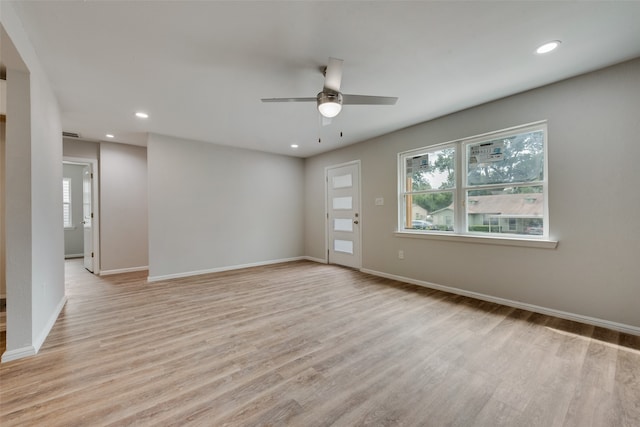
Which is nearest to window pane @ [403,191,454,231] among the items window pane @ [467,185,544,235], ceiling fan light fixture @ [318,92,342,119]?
window pane @ [467,185,544,235]

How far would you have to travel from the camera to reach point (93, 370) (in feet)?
6.00

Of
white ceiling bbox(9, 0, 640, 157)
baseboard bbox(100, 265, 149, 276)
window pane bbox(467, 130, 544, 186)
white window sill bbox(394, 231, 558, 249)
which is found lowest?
baseboard bbox(100, 265, 149, 276)

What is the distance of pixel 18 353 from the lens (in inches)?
77.1

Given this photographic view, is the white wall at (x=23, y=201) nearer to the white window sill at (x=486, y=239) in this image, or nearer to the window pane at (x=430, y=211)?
the white window sill at (x=486, y=239)

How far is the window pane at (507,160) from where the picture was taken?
2855 millimetres

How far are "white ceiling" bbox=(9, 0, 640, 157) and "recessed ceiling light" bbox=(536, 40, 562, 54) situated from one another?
1.8 inches

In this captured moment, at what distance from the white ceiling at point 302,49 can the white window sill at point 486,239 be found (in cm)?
169

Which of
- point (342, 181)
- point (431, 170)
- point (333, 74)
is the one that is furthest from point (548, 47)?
point (342, 181)

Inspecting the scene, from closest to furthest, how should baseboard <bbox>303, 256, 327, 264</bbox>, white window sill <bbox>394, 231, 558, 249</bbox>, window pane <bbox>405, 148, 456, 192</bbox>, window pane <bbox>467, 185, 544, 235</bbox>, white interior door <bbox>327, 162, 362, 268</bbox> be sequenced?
white window sill <bbox>394, 231, 558, 249</bbox> < window pane <bbox>467, 185, 544, 235</bbox> < window pane <bbox>405, 148, 456, 192</bbox> < white interior door <bbox>327, 162, 362, 268</bbox> < baseboard <bbox>303, 256, 327, 264</bbox>

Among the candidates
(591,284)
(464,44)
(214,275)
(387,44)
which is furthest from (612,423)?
(214,275)

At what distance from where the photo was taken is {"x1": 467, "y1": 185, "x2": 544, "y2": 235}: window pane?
2854 mm

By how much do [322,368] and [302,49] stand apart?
99.0 inches

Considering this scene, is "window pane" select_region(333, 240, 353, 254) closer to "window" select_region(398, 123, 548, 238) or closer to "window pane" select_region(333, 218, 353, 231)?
"window pane" select_region(333, 218, 353, 231)

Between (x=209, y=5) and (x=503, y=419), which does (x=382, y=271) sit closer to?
(x=503, y=419)
